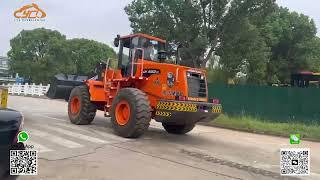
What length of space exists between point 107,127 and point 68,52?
67.1 meters

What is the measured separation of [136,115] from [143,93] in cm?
77

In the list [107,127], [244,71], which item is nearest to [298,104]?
[107,127]

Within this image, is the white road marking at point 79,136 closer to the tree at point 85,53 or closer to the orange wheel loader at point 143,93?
the orange wheel loader at point 143,93

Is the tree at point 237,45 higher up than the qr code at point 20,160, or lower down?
higher up

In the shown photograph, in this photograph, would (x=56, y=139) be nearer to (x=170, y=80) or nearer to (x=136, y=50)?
(x=170, y=80)

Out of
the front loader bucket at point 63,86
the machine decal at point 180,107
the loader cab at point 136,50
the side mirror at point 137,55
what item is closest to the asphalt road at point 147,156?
the machine decal at point 180,107

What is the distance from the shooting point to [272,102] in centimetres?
2064

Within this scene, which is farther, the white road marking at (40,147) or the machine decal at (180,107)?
the machine decal at (180,107)

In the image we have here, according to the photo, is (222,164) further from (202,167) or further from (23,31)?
(23,31)

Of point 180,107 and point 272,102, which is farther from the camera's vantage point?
point 272,102

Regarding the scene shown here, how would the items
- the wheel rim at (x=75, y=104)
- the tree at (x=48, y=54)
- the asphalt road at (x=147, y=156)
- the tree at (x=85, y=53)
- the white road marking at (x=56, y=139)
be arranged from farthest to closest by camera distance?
the tree at (x=85, y=53)
the tree at (x=48, y=54)
the wheel rim at (x=75, y=104)
the white road marking at (x=56, y=139)
the asphalt road at (x=147, y=156)

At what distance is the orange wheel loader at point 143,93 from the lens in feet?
37.0

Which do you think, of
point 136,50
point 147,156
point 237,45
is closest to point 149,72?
point 136,50

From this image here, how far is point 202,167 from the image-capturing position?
8562 mm
